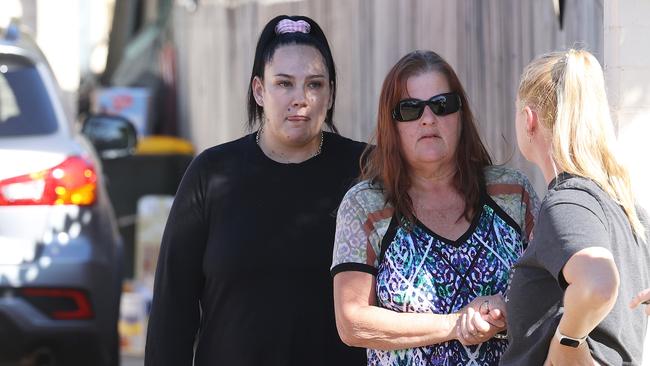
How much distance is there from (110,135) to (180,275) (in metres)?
3.10

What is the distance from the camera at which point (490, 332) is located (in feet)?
11.2

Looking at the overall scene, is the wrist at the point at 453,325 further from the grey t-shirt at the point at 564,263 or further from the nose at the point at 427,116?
the nose at the point at 427,116

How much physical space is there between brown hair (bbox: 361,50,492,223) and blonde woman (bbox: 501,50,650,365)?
506 millimetres

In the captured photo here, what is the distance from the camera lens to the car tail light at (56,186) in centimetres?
575

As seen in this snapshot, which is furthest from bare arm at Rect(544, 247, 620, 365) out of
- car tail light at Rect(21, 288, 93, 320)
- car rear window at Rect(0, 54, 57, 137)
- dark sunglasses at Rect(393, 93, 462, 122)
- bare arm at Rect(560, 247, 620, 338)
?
car rear window at Rect(0, 54, 57, 137)

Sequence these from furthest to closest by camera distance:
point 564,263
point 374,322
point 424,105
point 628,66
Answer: point 628,66
point 424,105
point 374,322
point 564,263

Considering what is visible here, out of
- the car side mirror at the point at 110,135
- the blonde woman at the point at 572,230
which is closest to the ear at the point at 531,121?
the blonde woman at the point at 572,230

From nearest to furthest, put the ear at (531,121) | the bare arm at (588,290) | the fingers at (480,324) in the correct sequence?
the bare arm at (588,290) < the ear at (531,121) < the fingers at (480,324)

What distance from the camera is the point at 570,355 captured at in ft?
9.64

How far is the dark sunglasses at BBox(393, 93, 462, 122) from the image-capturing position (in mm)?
3660

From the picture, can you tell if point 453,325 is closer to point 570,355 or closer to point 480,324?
point 480,324

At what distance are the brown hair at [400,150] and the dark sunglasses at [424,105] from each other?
22 millimetres

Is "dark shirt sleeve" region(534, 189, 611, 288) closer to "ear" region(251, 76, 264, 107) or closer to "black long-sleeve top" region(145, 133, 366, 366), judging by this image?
"black long-sleeve top" region(145, 133, 366, 366)

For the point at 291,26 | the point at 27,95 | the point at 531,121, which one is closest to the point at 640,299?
the point at 531,121
